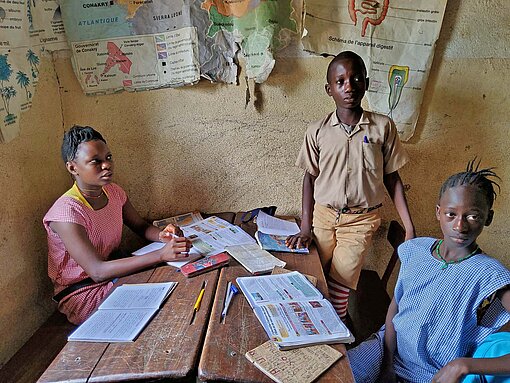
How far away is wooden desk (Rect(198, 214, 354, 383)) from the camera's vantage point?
1066 mm

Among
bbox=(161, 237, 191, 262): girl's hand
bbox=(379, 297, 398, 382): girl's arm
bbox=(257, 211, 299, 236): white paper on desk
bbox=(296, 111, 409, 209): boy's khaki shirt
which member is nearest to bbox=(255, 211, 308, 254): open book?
bbox=(257, 211, 299, 236): white paper on desk

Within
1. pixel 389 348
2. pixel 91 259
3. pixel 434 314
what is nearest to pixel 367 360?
pixel 389 348

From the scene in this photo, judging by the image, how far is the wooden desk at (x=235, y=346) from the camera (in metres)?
1.07

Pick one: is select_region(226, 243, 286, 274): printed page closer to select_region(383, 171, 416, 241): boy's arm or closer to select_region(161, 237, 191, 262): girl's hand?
select_region(161, 237, 191, 262): girl's hand

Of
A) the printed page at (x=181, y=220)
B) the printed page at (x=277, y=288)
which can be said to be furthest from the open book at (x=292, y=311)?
the printed page at (x=181, y=220)

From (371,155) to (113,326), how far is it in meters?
1.24

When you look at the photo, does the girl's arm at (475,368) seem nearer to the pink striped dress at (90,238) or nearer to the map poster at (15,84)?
the pink striped dress at (90,238)

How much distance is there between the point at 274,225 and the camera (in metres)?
2.11

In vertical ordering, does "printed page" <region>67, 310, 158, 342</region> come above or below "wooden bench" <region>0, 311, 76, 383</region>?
above

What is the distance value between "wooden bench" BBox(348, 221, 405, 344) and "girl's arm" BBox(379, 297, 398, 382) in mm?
414

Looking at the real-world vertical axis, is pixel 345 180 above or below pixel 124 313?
above

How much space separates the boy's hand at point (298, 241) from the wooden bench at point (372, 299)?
0.43 metres

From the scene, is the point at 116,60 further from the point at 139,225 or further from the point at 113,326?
the point at 113,326

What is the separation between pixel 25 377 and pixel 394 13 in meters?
2.20
